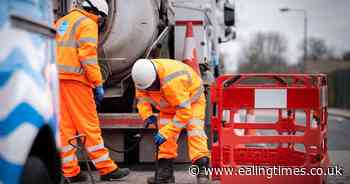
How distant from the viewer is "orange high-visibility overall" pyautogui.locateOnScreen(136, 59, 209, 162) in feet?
23.5

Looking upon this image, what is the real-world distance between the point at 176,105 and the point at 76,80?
1.15 metres

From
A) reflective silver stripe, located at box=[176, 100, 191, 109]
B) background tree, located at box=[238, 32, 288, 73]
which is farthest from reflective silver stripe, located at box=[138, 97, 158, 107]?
background tree, located at box=[238, 32, 288, 73]

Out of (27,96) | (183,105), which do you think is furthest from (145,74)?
(27,96)

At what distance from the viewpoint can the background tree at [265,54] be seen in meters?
70.1

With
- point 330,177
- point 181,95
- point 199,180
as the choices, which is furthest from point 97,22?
point 330,177

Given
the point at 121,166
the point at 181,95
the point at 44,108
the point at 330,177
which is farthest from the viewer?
the point at 121,166

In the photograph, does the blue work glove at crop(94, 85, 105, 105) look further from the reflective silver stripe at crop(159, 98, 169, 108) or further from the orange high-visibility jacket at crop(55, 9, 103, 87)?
the reflective silver stripe at crop(159, 98, 169, 108)

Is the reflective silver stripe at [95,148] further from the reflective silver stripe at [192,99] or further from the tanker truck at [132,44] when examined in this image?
the reflective silver stripe at [192,99]

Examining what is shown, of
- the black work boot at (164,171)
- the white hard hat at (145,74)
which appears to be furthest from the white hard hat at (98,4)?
the black work boot at (164,171)

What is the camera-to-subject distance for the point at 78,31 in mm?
7586

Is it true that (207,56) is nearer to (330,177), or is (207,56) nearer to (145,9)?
(145,9)

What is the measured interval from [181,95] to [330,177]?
7.40 ft

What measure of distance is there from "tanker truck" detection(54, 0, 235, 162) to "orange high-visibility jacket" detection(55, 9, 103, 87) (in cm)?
67

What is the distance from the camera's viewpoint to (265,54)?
75750 mm
